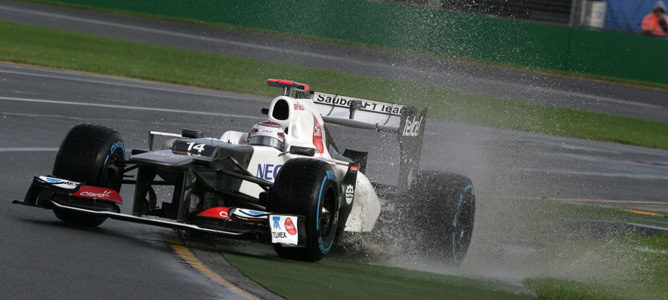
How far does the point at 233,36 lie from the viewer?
130ft

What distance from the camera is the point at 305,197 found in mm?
8797

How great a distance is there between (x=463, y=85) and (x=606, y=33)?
9102 millimetres

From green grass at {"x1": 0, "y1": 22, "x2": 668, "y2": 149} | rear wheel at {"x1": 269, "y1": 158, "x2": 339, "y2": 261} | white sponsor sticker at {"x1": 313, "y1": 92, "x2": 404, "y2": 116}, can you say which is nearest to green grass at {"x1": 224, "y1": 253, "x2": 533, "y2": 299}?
rear wheel at {"x1": 269, "y1": 158, "x2": 339, "y2": 261}

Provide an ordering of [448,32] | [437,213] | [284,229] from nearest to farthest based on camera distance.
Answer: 1. [284,229]
2. [437,213]
3. [448,32]

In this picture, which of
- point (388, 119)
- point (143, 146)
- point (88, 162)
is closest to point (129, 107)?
point (143, 146)

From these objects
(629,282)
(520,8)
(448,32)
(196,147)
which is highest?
(520,8)

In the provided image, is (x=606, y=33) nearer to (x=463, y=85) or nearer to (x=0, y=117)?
(x=463, y=85)

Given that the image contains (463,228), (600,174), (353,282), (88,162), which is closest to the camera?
(353,282)

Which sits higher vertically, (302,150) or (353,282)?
(302,150)

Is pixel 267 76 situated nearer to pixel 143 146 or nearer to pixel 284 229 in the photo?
pixel 143 146

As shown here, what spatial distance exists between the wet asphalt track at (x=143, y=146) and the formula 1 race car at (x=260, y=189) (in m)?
0.30

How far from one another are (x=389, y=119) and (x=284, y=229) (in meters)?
2.89

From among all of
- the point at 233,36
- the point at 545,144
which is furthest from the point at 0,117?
the point at 233,36

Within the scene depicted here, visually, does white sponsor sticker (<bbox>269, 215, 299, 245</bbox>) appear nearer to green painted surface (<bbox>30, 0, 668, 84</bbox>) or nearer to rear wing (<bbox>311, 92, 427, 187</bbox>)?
rear wing (<bbox>311, 92, 427, 187</bbox>)
